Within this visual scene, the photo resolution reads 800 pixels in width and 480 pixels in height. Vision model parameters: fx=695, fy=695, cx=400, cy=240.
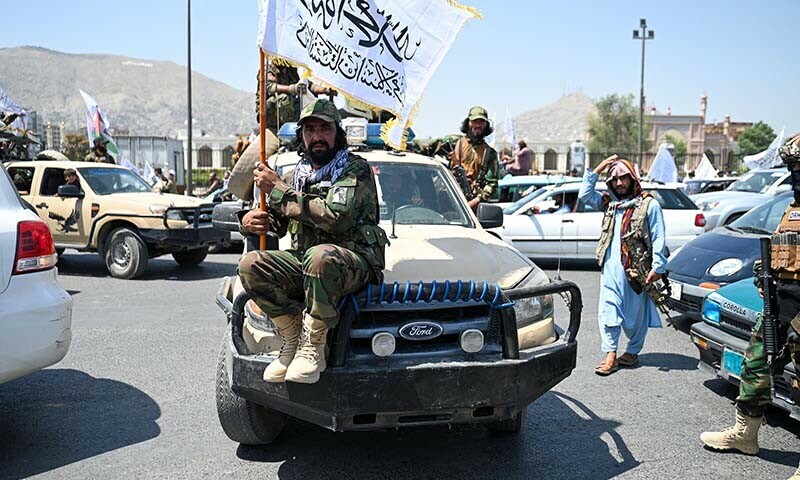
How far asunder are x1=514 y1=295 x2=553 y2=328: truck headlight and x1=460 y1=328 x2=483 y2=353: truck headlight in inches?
16.3

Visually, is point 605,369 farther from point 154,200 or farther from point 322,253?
point 154,200

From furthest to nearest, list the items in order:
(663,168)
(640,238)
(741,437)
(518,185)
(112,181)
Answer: (663,168)
(518,185)
(112,181)
(640,238)
(741,437)

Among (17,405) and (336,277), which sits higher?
(336,277)

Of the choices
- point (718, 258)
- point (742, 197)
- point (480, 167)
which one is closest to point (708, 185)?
point (742, 197)

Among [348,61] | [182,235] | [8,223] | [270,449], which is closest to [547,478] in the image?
[270,449]

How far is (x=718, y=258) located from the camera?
702 centimetres

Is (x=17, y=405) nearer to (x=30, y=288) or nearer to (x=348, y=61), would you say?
(x=30, y=288)

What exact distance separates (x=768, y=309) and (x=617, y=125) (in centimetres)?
7632

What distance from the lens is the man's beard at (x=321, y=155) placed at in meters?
3.90

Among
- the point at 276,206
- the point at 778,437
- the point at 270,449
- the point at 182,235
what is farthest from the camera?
the point at 182,235

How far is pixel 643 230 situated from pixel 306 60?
10.7 feet

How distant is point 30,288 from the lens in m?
4.09

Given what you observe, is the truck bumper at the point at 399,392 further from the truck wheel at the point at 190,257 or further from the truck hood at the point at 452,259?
the truck wheel at the point at 190,257

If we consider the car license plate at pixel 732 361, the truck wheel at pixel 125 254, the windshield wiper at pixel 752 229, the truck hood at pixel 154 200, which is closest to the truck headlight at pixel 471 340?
the car license plate at pixel 732 361
